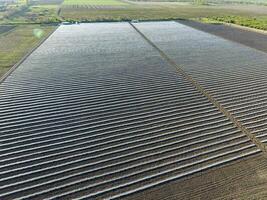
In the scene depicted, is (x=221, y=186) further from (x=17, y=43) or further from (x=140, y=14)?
(x=140, y=14)

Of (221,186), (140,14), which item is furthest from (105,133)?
(140,14)

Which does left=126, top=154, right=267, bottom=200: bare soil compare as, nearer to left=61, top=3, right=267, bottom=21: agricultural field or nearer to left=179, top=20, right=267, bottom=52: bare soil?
left=179, top=20, right=267, bottom=52: bare soil

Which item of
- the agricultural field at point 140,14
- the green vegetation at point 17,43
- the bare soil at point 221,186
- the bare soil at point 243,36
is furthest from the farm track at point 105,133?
the agricultural field at point 140,14

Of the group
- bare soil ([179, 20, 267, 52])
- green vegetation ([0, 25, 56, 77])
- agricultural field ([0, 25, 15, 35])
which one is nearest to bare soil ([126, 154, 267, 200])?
green vegetation ([0, 25, 56, 77])

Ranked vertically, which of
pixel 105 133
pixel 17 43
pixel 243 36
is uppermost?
pixel 243 36

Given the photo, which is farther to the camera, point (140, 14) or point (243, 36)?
point (140, 14)

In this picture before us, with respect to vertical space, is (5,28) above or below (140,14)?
below
